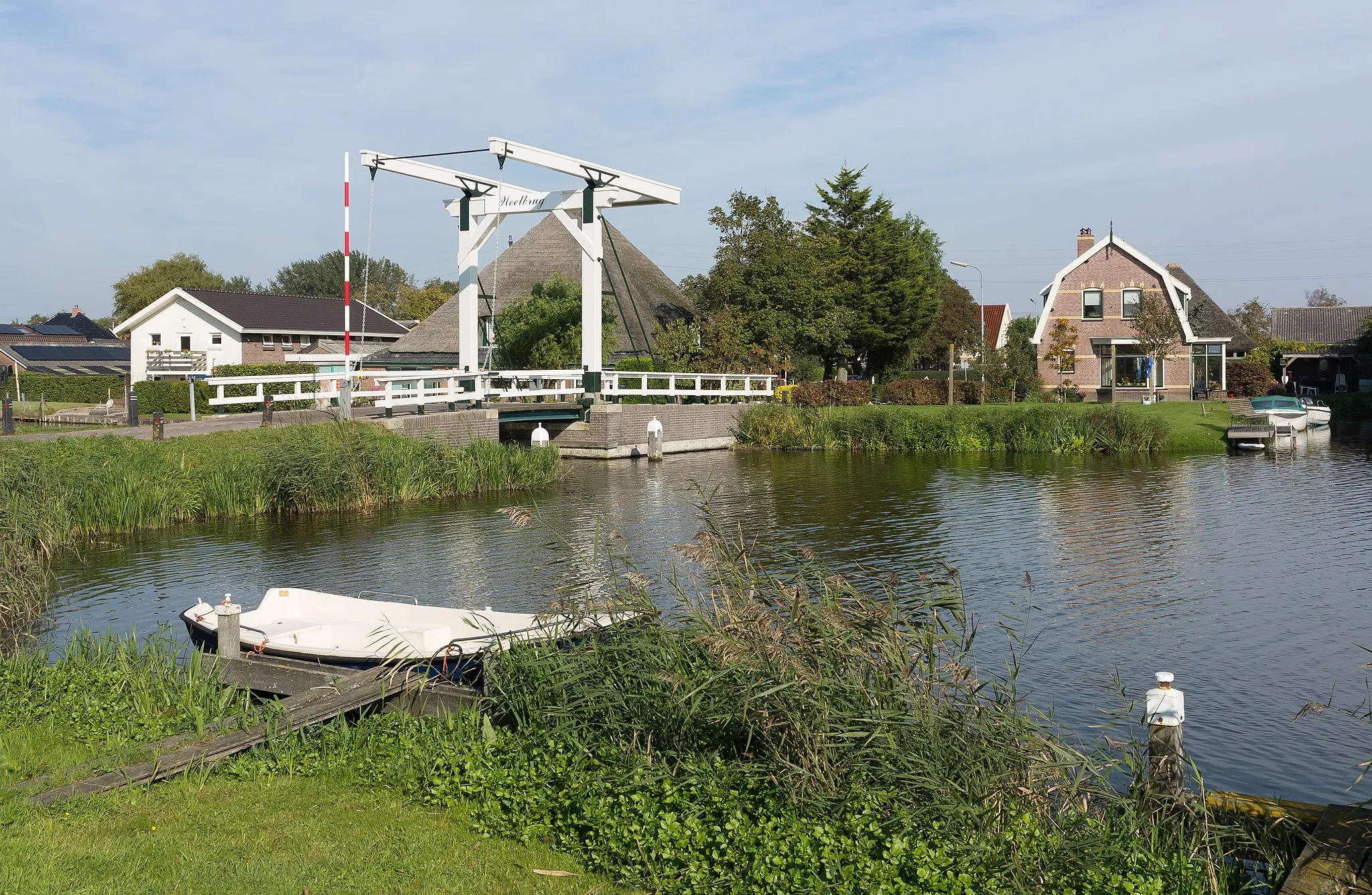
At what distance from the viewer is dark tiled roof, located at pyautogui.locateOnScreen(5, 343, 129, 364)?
202 feet

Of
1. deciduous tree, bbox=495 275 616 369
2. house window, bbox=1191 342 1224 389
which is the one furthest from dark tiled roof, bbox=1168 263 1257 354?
deciduous tree, bbox=495 275 616 369

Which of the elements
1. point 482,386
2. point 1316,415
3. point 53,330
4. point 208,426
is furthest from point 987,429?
point 53,330

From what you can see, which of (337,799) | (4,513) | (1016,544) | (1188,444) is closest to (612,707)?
(337,799)

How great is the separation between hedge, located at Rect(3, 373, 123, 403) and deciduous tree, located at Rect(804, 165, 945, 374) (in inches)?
1112

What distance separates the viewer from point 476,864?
5238 mm

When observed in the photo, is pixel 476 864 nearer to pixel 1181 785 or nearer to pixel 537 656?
pixel 537 656

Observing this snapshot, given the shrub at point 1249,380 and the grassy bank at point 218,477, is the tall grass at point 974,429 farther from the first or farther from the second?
the shrub at point 1249,380

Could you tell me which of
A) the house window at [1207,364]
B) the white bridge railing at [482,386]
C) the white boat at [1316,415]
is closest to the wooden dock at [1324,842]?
the white bridge railing at [482,386]

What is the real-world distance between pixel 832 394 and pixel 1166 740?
34457mm

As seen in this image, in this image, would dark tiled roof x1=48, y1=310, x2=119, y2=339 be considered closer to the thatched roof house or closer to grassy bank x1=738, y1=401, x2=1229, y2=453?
the thatched roof house

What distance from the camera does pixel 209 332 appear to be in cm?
4791

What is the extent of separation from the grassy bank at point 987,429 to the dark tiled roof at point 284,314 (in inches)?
835

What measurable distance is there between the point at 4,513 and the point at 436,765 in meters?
9.60

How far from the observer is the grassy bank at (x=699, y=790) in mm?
4973
